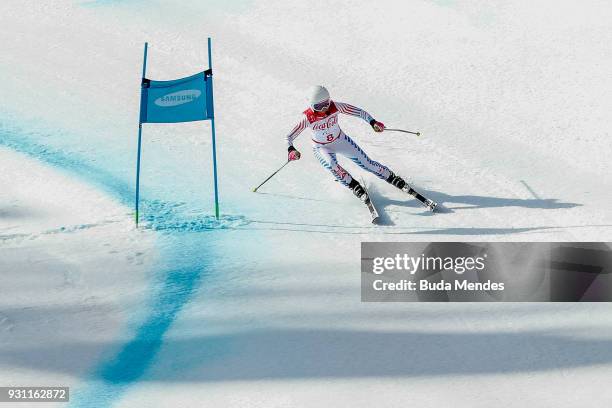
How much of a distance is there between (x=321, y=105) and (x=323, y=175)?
64.8 inches

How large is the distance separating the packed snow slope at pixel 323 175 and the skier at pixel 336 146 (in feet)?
1.11

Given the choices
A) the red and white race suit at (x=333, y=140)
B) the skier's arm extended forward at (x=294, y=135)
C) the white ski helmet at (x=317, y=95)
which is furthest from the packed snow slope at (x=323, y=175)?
the white ski helmet at (x=317, y=95)

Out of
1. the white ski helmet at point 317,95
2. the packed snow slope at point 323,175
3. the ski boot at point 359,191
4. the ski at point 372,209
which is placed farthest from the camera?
the ski boot at point 359,191

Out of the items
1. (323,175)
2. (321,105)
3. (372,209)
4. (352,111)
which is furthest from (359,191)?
(323,175)

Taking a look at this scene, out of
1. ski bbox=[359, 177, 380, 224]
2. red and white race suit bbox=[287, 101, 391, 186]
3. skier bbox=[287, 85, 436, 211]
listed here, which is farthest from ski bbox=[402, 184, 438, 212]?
ski bbox=[359, 177, 380, 224]

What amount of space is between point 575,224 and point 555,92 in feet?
11.4

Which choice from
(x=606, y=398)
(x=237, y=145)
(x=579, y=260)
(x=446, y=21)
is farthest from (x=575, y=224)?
(x=446, y=21)

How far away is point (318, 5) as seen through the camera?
15375 mm

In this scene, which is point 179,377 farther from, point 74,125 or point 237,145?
point 74,125

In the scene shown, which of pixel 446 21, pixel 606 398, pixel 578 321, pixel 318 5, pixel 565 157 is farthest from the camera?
pixel 318 5

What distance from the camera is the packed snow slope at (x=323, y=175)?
7.14 metres

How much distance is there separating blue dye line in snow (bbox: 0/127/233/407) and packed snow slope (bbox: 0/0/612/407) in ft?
0.09

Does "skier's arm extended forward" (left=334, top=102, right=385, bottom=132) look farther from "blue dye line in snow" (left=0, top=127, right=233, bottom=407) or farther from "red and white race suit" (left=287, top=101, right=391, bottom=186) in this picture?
"blue dye line in snow" (left=0, top=127, right=233, bottom=407)

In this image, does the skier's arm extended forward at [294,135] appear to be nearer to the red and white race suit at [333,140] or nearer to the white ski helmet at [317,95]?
the red and white race suit at [333,140]
